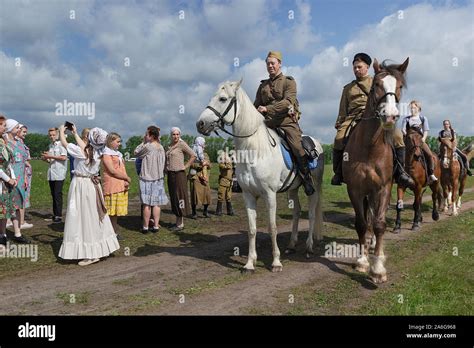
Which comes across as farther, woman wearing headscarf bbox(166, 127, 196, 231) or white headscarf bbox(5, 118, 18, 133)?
woman wearing headscarf bbox(166, 127, 196, 231)

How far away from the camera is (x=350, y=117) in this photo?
747 cm

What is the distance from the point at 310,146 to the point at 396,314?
12.5 feet

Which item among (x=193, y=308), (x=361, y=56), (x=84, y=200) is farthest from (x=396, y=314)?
(x=84, y=200)

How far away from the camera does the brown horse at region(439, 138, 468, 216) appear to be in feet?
45.8

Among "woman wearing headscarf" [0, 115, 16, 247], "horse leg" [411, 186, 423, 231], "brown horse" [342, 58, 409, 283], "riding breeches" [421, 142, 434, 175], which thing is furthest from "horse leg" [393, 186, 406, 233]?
"woman wearing headscarf" [0, 115, 16, 247]

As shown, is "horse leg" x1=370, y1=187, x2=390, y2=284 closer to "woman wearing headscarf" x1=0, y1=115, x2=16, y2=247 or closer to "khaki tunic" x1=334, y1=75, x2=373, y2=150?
"khaki tunic" x1=334, y1=75, x2=373, y2=150

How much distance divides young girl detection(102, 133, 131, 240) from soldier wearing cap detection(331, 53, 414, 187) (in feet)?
15.7

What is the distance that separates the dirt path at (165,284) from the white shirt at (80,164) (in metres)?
1.85

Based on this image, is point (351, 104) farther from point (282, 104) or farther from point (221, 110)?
point (221, 110)

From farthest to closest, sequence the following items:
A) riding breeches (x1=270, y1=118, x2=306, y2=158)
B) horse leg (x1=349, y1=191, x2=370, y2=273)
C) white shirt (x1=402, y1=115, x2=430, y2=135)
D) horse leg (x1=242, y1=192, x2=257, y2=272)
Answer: white shirt (x1=402, y1=115, x2=430, y2=135) < riding breeches (x1=270, y1=118, x2=306, y2=158) < horse leg (x1=242, y1=192, x2=257, y2=272) < horse leg (x1=349, y1=191, x2=370, y2=273)

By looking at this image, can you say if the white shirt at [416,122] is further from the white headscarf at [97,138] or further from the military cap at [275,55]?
the white headscarf at [97,138]

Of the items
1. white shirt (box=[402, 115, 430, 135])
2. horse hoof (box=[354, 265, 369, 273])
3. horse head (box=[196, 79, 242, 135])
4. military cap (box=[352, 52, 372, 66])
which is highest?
military cap (box=[352, 52, 372, 66])

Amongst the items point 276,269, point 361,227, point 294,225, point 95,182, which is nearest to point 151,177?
point 95,182

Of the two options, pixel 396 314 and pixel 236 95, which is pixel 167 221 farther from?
Answer: pixel 396 314
